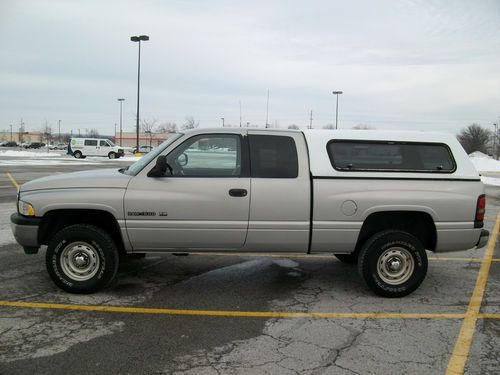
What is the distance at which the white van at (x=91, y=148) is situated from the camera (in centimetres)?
4419

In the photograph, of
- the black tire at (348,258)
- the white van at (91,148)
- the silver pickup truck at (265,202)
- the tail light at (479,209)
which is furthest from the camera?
the white van at (91,148)

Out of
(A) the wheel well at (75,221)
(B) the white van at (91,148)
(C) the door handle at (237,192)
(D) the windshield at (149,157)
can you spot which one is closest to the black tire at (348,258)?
(C) the door handle at (237,192)

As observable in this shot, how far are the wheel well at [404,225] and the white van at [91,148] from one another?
41.8 meters

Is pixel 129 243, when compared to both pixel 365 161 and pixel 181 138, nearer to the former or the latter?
pixel 181 138

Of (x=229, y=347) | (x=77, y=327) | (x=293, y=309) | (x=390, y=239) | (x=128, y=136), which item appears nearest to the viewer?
(x=229, y=347)

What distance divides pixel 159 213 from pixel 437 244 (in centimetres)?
307

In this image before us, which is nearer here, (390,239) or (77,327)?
(77,327)

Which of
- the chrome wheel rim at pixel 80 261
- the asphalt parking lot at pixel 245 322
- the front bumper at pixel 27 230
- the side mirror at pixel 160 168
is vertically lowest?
the asphalt parking lot at pixel 245 322

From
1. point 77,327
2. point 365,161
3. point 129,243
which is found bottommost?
point 77,327

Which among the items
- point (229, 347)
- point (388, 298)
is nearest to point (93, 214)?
point (229, 347)

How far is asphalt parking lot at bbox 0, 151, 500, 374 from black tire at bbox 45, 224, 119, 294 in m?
0.16

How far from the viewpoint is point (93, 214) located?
5.06 metres

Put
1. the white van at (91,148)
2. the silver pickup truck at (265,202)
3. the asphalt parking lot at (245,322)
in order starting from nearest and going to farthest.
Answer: the asphalt parking lot at (245,322) < the silver pickup truck at (265,202) < the white van at (91,148)

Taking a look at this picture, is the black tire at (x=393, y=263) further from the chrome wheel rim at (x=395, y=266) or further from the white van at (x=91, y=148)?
the white van at (x=91, y=148)
